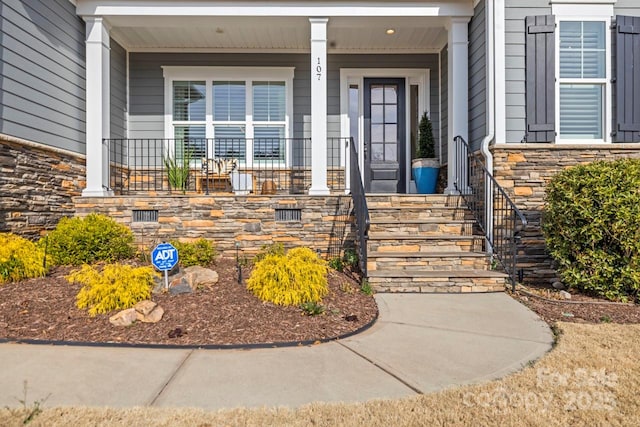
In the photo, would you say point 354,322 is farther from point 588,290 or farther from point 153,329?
point 588,290

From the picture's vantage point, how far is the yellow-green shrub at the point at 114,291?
3084 millimetres

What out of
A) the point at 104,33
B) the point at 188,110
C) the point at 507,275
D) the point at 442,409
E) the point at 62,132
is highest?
the point at 104,33

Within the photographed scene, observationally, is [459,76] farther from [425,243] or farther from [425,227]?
[425,243]

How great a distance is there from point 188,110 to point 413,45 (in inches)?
167

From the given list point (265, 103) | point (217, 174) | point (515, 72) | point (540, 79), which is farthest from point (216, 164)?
point (540, 79)

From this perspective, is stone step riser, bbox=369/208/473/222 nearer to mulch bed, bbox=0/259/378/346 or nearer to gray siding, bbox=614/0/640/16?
mulch bed, bbox=0/259/378/346

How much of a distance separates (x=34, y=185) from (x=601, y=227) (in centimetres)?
642

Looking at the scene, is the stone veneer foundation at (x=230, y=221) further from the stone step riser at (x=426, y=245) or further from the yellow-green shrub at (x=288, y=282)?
the yellow-green shrub at (x=288, y=282)

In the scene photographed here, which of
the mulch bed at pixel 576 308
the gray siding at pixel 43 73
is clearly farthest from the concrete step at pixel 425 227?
the gray siding at pixel 43 73

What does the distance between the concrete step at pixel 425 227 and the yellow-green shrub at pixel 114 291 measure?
2773 mm

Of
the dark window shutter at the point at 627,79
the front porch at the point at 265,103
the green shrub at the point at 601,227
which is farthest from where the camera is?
the front porch at the point at 265,103

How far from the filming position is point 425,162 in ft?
21.1

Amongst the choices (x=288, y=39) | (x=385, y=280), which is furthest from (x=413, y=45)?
(x=385, y=280)

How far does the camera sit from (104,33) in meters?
5.67
